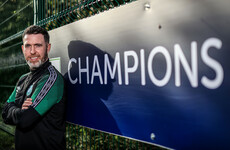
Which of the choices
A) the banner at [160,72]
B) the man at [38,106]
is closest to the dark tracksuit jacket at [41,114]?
the man at [38,106]

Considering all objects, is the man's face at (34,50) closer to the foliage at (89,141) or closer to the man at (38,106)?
the man at (38,106)

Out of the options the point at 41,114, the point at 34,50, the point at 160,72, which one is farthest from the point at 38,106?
the point at 160,72

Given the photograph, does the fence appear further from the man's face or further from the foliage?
the man's face

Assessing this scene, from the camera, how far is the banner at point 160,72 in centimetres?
116

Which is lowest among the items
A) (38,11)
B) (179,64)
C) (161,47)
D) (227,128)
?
(227,128)

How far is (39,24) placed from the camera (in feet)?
9.61

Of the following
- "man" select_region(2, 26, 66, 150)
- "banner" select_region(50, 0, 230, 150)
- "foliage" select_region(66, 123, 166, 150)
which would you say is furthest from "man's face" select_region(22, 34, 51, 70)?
"foliage" select_region(66, 123, 166, 150)

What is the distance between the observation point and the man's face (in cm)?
213

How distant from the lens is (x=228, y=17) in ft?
3.60

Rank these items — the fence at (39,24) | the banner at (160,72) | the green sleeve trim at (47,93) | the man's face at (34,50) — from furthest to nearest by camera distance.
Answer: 1. the fence at (39,24)
2. the man's face at (34,50)
3. the green sleeve trim at (47,93)
4. the banner at (160,72)

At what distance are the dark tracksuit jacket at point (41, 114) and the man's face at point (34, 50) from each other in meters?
0.06

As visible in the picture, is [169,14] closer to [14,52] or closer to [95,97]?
[95,97]

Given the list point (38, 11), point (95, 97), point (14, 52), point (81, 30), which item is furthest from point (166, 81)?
point (14, 52)

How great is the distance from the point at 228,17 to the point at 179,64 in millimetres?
334
